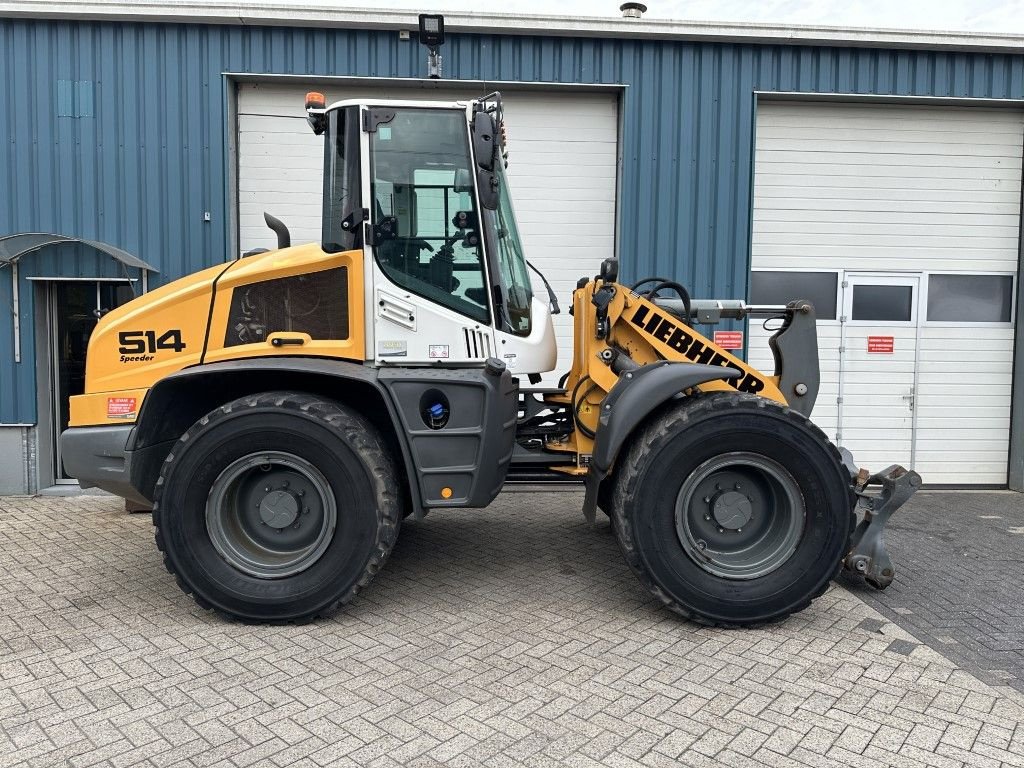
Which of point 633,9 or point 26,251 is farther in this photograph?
point 633,9

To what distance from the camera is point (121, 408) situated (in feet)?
14.0

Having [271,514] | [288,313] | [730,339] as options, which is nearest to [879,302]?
[730,339]

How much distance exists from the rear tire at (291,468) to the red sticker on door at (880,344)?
6.31 meters

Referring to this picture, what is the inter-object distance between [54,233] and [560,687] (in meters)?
6.89

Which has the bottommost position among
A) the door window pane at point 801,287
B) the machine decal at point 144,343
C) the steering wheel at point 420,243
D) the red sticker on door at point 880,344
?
the red sticker on door at point 880,344

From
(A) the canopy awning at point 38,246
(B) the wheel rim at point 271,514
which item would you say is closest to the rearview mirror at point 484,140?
(B) the wheel rim at point 271,514

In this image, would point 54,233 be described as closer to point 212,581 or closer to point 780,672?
point 212,581

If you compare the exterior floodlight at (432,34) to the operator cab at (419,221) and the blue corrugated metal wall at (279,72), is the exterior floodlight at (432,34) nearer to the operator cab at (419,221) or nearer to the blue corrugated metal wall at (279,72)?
the operator cab at (419,221)

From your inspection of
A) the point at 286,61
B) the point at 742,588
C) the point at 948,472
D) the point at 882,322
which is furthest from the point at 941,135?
the point at 286,61

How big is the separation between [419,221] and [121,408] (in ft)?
6.95

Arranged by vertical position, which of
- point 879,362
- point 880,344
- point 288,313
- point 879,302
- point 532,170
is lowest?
point 879,362

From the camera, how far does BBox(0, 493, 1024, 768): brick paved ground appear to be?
285 centimetres

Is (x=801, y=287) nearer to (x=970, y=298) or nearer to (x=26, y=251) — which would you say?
(x=970, y=298)

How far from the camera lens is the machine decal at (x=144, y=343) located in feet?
14.0
